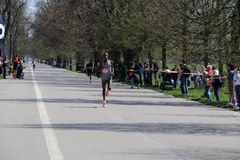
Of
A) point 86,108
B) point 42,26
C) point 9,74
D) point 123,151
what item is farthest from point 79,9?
point 42,26

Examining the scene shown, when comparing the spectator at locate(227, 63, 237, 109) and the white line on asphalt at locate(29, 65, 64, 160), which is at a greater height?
the spectator at locate(227, 63, 237, 109)

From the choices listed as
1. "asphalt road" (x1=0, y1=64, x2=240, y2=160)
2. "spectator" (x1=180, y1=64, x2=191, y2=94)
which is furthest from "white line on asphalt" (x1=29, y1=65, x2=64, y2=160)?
"spectator" (x1=180, y1=64, x2=191, y2=94)

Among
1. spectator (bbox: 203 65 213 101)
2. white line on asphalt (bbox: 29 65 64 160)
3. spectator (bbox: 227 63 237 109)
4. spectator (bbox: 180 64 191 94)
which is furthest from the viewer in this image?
spectator (bbox: 180 64 191 94)

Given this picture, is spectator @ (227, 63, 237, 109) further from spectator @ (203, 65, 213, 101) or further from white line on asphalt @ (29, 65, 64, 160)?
white line on asphalt @ (29, 65, 64, 160)

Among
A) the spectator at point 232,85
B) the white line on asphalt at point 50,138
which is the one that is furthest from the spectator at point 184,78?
the white line on asphalt at point 50,138

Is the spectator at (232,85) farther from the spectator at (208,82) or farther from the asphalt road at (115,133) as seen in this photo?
the spectator at (208,82)

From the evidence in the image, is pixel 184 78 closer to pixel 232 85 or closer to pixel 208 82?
pixel 208 82

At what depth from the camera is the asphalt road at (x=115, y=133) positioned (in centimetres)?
1057

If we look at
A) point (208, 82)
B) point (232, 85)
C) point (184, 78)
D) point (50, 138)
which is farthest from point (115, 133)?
point (184, 78)

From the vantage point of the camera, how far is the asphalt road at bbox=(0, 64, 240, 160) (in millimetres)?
10570

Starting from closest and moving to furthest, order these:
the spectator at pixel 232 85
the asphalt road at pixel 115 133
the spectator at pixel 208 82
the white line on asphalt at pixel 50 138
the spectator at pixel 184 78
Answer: the white line on asphalt at pixel 50 138 < the asphalt road at pixel 115 133 < the spectator at pixel 232 85 < the spectator at pixel 208 82 < the spectator at pixel 184 78

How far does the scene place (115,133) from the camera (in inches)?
531

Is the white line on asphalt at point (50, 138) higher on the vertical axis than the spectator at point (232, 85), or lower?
lower

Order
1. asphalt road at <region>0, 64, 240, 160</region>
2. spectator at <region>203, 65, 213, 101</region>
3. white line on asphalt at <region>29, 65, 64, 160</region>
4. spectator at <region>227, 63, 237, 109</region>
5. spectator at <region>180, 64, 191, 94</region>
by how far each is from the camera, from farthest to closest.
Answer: spectator at <region>180, 64, 191, 94</region> < spectator at <region>203, 65, 213, 101</region> < spectator at <region>227, 63, 237, 109</region> < asphalt road at <region>0, 64, 240, 160</region> < white line on asphalt at <region>29, 65, 64, 160</region>
